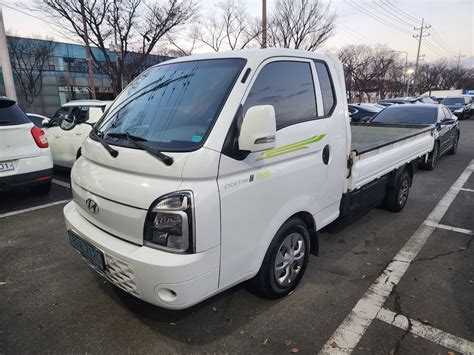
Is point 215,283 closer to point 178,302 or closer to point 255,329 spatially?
point 178,302

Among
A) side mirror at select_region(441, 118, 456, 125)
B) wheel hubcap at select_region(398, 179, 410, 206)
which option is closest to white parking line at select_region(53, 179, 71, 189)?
wheel hubcap at select_region(398, 179, 410, 206)

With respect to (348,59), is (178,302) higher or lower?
lower

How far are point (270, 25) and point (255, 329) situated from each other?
24.1 metres

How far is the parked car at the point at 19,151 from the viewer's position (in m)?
4.61

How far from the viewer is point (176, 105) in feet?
8.00

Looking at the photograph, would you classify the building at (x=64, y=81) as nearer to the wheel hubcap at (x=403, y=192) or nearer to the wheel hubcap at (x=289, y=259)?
the wheel hubcap at (x=403, y=192)

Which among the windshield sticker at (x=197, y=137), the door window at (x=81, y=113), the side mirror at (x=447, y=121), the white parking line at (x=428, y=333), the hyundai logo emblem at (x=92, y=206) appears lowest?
the white parking line at (x=428, y=333)

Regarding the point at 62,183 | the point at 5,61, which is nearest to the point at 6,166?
the point at 62,183

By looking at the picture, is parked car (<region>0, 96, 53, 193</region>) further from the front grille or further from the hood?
the front grille

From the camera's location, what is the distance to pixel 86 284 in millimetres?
3008

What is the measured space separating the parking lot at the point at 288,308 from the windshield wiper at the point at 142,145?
4.31ft

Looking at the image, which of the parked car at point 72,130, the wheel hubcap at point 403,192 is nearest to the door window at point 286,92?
the wheel hubcap at point 403,192

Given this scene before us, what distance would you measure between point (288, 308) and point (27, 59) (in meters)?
29.1

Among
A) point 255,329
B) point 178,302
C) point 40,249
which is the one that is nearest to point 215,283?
point 178,302
